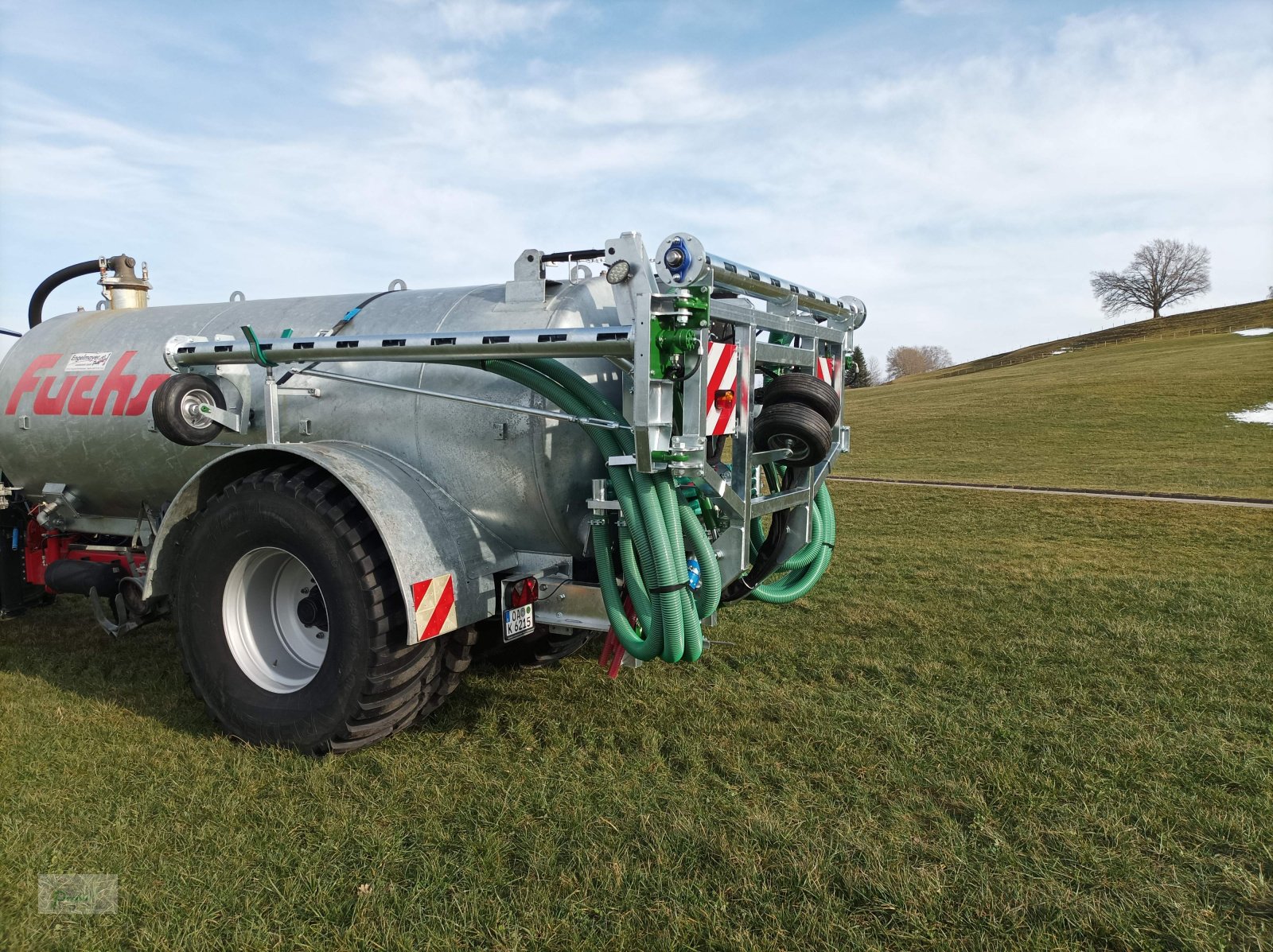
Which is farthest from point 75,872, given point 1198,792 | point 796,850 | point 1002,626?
point 1002,626

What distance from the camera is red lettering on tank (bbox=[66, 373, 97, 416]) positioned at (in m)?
5.07

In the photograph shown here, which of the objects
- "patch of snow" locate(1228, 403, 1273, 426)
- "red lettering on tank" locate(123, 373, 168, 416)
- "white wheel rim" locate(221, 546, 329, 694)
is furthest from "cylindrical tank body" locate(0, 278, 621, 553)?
"patch of snow" locate(1228, 403, 1273, 426)

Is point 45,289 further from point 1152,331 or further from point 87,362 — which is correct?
point 1152,331

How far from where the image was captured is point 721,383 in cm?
362

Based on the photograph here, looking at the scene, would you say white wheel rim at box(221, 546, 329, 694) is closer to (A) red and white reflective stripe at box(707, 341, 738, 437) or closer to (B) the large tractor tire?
(B) the large tractor tire

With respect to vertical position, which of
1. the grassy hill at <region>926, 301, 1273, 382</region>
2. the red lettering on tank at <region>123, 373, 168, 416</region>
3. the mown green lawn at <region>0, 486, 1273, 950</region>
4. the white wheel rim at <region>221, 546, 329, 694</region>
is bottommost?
the mown green lawn at <region>0, 486, 1273, 950</region>

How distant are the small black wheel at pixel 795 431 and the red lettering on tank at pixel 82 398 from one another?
12.7 ft

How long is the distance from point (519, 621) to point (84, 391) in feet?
10.4

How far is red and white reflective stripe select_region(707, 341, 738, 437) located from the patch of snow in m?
22.8

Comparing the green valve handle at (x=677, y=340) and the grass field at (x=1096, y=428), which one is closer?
the green valve handle at (x=677, y=340)

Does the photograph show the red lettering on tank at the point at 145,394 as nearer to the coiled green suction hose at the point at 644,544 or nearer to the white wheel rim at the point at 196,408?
the white wheel rim at the point at 196,408

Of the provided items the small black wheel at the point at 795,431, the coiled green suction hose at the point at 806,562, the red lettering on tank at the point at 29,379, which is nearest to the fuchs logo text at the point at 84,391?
the red lettering on tank at the point at 29,379

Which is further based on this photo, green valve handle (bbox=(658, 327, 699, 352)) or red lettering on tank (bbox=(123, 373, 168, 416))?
red lettering on tank (bbox=(123, 373, 168, 416))

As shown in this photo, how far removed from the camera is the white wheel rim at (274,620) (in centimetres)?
412
